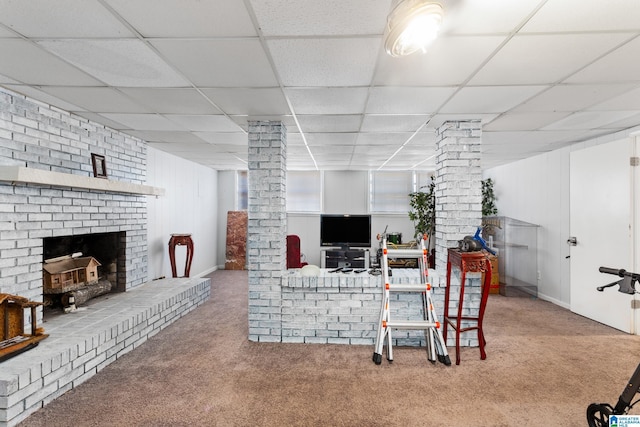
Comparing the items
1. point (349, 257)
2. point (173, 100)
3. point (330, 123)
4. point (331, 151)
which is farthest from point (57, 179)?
point (349, 257)

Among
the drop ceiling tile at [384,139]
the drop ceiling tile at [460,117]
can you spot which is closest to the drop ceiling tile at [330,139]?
the drop ceiling tile at [384,139]

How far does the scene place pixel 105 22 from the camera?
1666 mm

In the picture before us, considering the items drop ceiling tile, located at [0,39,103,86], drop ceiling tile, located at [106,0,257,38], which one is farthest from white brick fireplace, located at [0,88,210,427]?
drop ceiling tile, located at [106,0,257,38]

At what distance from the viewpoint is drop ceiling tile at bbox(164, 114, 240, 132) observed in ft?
10.7

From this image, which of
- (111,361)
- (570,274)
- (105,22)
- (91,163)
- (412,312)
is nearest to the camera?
(105,22)

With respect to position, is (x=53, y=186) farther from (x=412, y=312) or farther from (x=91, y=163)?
(x=412, y=312)

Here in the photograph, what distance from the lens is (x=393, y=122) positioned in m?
3.39

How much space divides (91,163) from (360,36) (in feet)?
10.8

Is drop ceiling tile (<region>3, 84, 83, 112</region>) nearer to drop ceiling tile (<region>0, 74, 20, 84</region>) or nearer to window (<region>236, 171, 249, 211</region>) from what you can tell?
drop ceiling tile (<region>0, 74, 20, 84</region>)

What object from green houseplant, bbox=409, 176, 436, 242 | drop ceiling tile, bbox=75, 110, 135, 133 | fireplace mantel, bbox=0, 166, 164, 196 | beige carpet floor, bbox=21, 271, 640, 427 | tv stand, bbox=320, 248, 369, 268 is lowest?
beige carpet floor, bbox=21, 271, 640, 427

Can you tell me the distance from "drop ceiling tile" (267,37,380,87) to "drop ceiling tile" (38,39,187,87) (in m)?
0.82

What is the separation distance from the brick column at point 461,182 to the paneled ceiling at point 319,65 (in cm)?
19

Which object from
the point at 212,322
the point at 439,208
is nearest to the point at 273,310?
the point at 212,322

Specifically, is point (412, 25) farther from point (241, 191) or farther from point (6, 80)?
point (241, 191)
